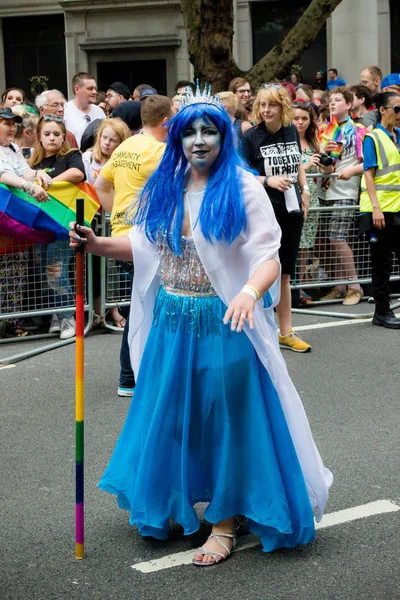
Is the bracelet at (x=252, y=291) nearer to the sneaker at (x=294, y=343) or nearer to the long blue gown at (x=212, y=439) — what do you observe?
the long blue gown at (x=212, y=439)

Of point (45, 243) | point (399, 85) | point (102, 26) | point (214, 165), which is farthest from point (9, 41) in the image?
point (214, 165)

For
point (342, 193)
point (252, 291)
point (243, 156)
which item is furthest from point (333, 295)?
point (252, 291)

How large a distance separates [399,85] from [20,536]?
28.0ft

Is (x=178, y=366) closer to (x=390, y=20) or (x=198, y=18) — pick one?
(x=198, y=18)

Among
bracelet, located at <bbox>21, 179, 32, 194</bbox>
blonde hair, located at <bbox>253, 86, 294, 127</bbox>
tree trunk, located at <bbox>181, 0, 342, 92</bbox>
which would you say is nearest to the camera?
blonde hair, located at <bbox>253, 86, 294, 127</bbox>

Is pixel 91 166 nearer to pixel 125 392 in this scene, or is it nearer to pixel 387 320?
pixel 125 392

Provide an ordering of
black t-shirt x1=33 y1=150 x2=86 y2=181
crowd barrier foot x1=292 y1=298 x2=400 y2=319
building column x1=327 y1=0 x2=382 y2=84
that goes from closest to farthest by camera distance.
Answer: black t-shirt x1=33 y1=150 x2=86 y2=181
crowd barrier foot x1=292 y1=298 x2=400 y2=319
building column x1=327 y1=0 x2=382 y2=84

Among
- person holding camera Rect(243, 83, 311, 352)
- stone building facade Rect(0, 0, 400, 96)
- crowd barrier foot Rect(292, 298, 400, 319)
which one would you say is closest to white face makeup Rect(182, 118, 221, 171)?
person holding camera Rect(243, 83, 311, 352)

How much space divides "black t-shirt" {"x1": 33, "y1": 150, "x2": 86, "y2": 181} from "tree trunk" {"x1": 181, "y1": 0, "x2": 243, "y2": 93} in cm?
556

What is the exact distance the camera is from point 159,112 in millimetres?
6406

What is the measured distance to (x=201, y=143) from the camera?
4.00 metres

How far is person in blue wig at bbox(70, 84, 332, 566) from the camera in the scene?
394 cm

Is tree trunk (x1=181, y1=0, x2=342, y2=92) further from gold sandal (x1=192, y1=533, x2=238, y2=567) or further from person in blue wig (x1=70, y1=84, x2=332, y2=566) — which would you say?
gold sandal (x1=192, y1=533, x2=238, y2=567)

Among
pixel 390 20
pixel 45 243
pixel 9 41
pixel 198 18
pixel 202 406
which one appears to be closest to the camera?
pixel 202 406
